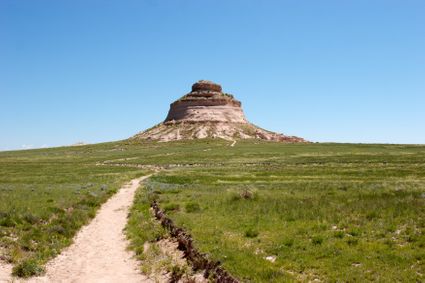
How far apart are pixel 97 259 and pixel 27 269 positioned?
2793 mm

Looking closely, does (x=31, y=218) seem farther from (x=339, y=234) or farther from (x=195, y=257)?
(x=339, y=234)

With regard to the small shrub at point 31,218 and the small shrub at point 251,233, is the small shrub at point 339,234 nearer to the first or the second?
the small shrub at point 251,233

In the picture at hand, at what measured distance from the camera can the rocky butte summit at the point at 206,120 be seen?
140000 millimetres

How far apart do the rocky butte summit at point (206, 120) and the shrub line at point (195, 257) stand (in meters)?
Answer: 116

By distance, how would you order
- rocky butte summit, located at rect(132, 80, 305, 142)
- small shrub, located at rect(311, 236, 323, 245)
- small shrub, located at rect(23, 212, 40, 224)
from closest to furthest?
small shrub, located at rect(311, 236, 323, 245) < small shrub, located at rect(23, 212, 40, 224) < rocky butte summit, located at rect(132, 80, 305, 142)

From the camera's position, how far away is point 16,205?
2455 cm

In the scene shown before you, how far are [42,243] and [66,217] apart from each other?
4546 millimetres

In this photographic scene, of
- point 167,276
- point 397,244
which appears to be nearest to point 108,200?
Answer: point 167,276

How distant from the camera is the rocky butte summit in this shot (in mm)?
140000

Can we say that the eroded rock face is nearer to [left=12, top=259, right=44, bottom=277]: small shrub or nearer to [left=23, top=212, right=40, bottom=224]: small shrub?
[left=23, top=212, right=40, bottom=224]: small shrub

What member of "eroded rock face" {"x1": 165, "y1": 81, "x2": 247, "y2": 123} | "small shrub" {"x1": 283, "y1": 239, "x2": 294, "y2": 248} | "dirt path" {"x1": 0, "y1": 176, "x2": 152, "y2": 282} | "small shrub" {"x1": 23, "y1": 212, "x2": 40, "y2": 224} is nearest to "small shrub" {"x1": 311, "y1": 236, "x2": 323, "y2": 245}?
"small shrub" {"x1": 283, "y1": 239, "x2": 294, "y2": 248}

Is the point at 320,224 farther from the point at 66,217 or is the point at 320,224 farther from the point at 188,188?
the point at 188,188

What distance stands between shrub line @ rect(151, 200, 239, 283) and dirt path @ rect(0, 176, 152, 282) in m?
1.93

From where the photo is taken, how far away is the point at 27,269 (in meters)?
14.6
